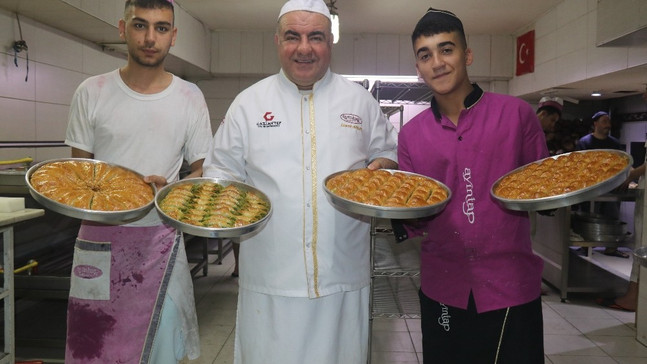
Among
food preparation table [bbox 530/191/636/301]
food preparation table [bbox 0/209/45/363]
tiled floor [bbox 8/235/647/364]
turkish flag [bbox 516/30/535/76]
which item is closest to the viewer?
food preparation table [bbox 0/209/45/363]

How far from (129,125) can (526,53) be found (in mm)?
5743

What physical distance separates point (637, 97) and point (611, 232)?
3.40 m

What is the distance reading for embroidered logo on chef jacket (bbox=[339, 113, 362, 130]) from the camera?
1741mm

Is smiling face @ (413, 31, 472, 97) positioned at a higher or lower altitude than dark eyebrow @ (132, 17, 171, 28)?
lower

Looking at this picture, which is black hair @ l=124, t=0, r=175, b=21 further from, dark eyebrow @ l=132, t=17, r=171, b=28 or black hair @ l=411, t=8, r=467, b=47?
black hair @ l=411, t=8, r=467, b=47

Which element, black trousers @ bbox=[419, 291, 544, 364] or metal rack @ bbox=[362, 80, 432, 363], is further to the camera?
metal rack @ bbox=[362, 80, 432, 363]

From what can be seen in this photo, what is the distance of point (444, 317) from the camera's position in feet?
5.43

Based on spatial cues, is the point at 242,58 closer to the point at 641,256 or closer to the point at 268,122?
the point at 268,122

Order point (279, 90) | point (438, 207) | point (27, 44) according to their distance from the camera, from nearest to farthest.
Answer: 1. point (438, 207)
2. point (279, 90)
3. point (27, 44)

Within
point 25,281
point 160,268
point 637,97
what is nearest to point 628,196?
point 637,97

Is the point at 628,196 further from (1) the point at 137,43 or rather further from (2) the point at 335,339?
(1) the point at 137,43

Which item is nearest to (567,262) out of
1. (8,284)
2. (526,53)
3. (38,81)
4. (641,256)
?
(641,256)

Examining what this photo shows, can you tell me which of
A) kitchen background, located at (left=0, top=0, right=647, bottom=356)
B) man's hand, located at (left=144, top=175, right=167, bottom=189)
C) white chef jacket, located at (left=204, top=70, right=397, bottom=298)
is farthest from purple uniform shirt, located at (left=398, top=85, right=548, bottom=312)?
kitchen background, located at (left=0, top=0, right=647, bottom=356)

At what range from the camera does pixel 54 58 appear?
4.04m
